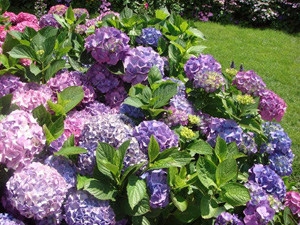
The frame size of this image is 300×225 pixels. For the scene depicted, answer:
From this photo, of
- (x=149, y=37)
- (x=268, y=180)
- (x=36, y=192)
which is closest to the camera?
(x=36, y=192)

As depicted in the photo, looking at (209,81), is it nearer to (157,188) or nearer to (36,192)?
(157,188)

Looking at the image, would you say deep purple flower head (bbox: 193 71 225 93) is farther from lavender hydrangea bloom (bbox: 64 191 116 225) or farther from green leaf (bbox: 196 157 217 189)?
lavender hydrangea bloom (bbox: 64 191 116 225)

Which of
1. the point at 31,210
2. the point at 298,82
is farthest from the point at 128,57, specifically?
the point at 298,82

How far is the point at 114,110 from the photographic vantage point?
173 centimetres

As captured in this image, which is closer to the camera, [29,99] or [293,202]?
[29,99]

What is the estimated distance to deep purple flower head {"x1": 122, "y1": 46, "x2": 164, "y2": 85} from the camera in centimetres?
175

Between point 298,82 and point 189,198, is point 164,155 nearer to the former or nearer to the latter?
point 189,198

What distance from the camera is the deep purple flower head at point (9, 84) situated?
1617mm

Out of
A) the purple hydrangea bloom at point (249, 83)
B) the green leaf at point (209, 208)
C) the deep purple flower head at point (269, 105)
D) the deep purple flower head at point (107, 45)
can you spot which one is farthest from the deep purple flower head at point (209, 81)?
the green leaf at point (209, 208)

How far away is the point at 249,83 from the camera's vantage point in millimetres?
1748

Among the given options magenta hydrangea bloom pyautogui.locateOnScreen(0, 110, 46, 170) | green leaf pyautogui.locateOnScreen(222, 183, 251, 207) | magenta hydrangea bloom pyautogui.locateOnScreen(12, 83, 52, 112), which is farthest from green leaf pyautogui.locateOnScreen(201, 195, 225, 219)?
magenta hydrangea bloom pyautogui.locateOnScreen(12, 83, 52, 112)

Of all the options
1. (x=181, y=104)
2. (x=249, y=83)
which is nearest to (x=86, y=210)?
(x=181, y=104)

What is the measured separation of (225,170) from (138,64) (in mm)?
699

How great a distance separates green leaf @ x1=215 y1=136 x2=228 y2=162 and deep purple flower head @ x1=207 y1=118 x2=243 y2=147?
0.12 m
